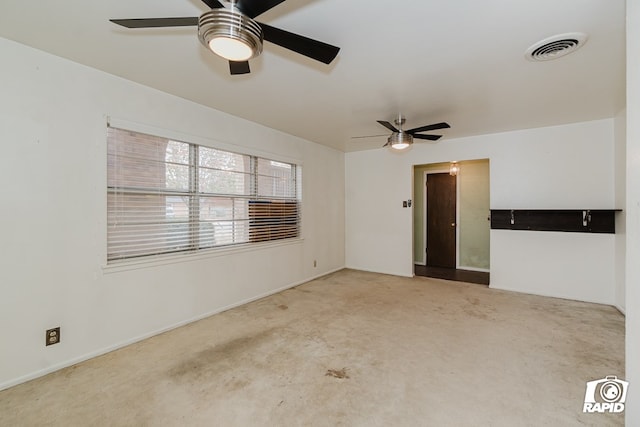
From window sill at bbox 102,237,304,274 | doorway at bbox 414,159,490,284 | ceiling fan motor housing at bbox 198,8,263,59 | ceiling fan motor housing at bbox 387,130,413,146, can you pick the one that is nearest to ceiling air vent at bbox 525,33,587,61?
ceiling fan motor housing at bbox 387,130,413,146

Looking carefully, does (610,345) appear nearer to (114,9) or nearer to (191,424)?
(191,424)

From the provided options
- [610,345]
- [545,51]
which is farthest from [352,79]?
[610,345]

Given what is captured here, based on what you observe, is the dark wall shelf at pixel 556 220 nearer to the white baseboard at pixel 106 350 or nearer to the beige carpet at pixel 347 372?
the beige carpet at pixel 347 372

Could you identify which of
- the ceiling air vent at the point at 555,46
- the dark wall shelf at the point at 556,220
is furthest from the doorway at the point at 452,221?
the ceiling air vent at the point at 555,46

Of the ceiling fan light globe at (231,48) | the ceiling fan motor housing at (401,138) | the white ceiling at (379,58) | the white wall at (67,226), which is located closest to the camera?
the ceiling fan light globe at (231,48)

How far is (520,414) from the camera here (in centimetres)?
175

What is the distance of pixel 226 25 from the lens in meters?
1.35

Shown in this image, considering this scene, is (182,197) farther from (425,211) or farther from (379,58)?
(425,211)

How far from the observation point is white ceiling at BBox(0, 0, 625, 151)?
1700 millimetres

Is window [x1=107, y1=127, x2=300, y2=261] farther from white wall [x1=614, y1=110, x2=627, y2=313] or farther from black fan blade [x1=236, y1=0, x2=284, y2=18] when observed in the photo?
white wall [x1=614, y1=110, x2=627, y2=313]

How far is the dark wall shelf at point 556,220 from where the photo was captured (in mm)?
3607

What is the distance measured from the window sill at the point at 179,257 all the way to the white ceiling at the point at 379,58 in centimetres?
173

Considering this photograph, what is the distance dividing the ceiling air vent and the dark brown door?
4069mm

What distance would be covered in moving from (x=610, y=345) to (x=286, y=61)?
153 inches
